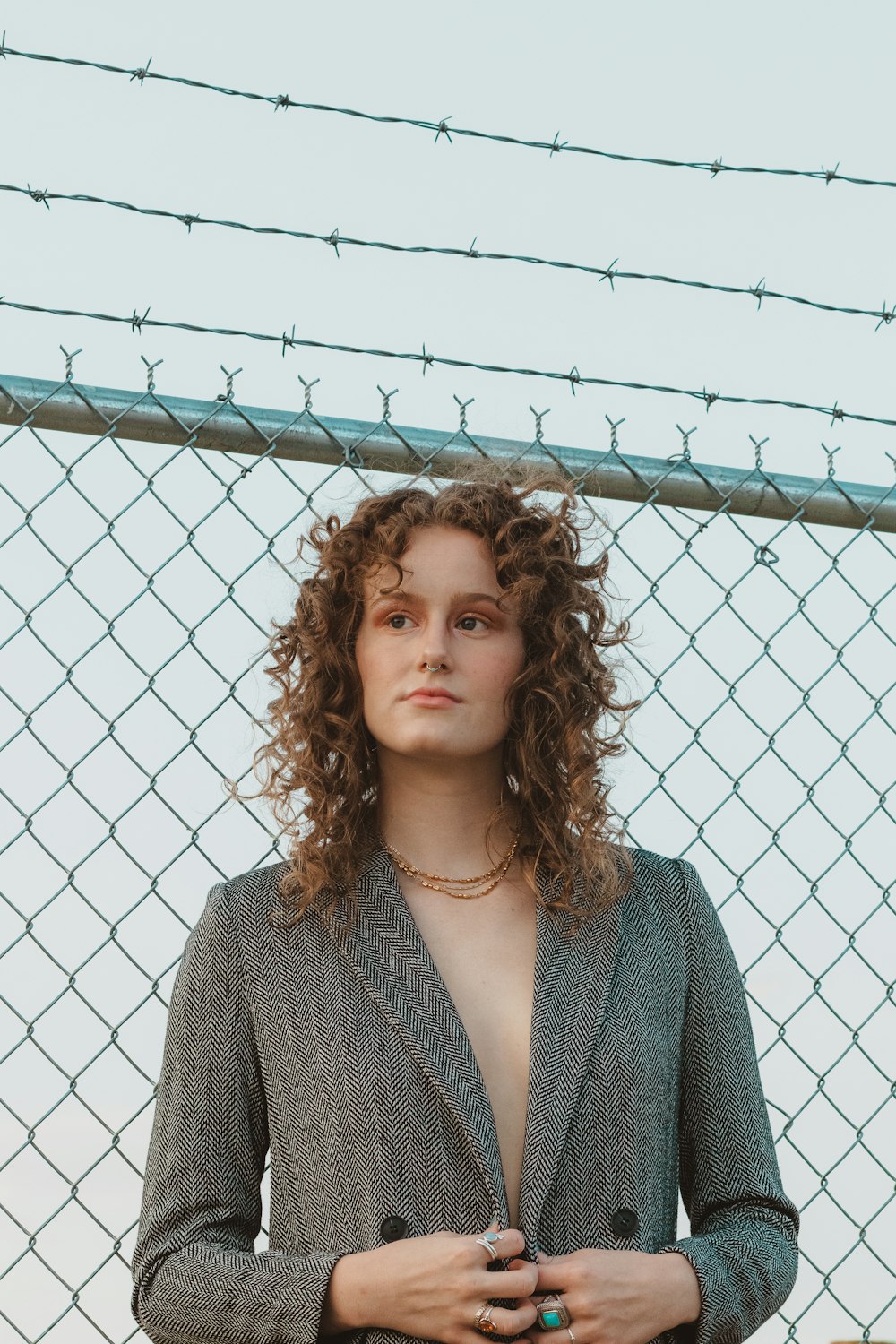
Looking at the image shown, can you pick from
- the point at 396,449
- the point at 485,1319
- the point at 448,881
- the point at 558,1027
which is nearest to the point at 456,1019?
the point at 558,1027

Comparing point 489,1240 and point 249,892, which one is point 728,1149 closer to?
point 489,1240

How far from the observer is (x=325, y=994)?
7.11 ft

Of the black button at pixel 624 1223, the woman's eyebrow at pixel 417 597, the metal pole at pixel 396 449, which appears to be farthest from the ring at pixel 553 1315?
the metal pole at pixel 396 449

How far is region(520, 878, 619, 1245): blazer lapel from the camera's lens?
6.74ft

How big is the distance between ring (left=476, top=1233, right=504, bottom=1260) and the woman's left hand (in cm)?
5

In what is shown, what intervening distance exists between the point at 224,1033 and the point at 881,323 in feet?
4.86

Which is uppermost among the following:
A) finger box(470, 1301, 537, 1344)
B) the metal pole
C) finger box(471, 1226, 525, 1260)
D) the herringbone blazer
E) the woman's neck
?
the metal pole

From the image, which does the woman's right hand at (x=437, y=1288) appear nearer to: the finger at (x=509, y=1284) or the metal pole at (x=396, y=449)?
the finger at (x=509, y=1284)

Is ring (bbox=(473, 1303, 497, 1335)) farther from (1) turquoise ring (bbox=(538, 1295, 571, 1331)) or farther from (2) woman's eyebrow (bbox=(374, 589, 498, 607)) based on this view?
(2) woman's eyebrow (bbox=(374, 589, 498, 607))

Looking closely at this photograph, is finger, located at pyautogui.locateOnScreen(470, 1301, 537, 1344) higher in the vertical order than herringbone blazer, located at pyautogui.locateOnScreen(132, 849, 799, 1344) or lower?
lower

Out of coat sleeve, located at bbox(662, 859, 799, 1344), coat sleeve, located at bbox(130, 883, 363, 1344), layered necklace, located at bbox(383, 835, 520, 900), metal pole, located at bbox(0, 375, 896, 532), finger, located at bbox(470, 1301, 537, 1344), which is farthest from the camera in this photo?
metal pole, located at bbox(0, 375, 896, 532)

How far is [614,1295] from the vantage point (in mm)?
1996

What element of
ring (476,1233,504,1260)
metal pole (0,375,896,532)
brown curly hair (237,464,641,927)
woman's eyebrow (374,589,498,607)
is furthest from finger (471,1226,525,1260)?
metal pole (0,375,896,532)

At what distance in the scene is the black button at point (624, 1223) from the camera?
2.10m
